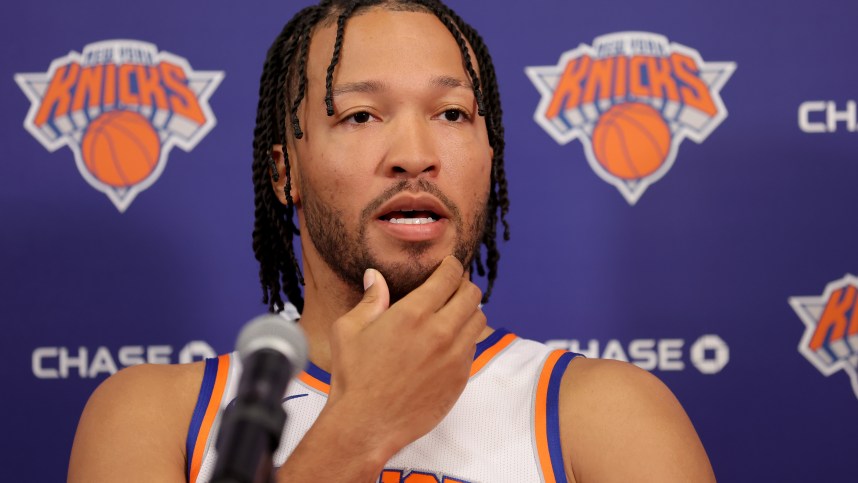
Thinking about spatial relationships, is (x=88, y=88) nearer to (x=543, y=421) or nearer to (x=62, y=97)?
(x=62, y=97)

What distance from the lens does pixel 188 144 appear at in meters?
1.95

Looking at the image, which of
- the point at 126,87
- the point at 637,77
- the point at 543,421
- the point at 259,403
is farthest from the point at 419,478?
the point at 126,87

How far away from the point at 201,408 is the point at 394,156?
507 mm

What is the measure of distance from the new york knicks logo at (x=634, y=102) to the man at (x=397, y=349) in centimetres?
44

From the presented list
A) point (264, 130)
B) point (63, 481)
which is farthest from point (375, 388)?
point (63, 481)

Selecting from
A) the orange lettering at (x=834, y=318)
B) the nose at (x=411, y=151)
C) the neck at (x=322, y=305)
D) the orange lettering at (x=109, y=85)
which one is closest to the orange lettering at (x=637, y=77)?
the orange lettering at (x=834, y=318)

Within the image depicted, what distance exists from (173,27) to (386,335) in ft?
3.91

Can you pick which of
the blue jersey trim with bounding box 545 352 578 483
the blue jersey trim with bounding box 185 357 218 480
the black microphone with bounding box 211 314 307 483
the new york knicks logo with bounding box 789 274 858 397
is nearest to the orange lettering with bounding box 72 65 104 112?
the blue jersey trim with bounding box 185 357 218 480

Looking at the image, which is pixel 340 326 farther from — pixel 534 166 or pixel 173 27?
pixel 173 27

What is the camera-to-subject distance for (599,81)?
1.92 m

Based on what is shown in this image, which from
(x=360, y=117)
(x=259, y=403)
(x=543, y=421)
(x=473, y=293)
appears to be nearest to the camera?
(x=259, y=403)

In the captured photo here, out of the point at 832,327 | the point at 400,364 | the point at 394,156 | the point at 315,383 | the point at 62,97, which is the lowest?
the point at 832,327

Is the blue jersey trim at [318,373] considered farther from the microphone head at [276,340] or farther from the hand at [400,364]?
the microphone head at [276,340]

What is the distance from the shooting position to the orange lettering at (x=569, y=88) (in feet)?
6.29
